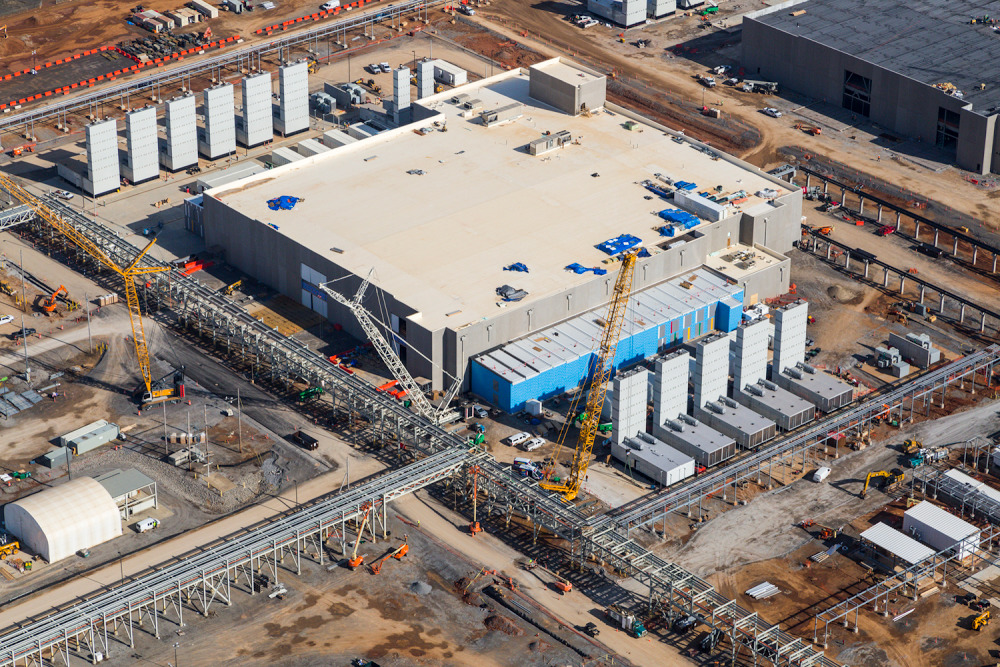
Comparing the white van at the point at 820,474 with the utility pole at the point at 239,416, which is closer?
the white van at the point at 820,474

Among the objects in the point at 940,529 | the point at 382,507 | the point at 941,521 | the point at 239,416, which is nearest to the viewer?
the point at 940,529

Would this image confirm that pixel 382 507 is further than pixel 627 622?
Yes

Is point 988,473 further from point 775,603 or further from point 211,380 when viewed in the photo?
point 211,380

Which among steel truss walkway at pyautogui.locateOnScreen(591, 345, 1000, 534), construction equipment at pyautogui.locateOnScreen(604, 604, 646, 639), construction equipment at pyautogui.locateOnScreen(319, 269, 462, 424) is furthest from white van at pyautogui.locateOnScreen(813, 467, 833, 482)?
construction equipment at pyautogui.locateOnScreen(319, 269, 462, 424)

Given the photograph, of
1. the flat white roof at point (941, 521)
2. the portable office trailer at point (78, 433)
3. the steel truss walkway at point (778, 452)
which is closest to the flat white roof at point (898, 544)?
the flat white roof at point (941, 521)

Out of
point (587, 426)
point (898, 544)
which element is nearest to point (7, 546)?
point (587, 426)

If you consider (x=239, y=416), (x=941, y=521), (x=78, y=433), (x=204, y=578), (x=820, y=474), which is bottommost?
(x=820, y=474)

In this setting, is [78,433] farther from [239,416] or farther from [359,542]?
[359,542]

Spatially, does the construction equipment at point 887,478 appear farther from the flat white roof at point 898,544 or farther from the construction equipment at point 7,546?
the construction equipment at point 7,546
